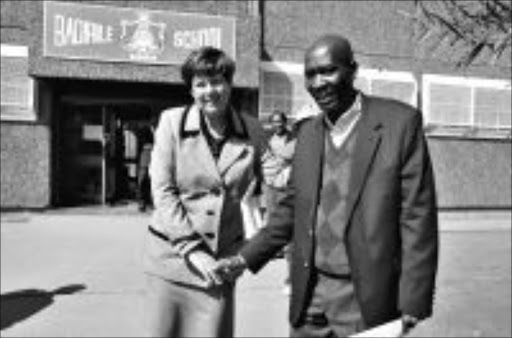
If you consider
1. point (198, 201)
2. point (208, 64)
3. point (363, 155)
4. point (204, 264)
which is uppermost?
point (208, 64)

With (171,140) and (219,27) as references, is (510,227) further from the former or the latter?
(171,140)

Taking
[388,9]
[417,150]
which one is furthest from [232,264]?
[388,9]

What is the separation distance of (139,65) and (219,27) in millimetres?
1619

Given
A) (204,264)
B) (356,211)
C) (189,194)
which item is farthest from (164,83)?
(356,211)

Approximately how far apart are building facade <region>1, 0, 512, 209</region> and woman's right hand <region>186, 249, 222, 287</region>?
11.7 meters

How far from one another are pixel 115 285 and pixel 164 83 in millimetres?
7634

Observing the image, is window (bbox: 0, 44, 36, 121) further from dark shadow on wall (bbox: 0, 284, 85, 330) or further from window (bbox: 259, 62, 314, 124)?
dark shadow on wall (bbox: 0, 284, 85, 330)

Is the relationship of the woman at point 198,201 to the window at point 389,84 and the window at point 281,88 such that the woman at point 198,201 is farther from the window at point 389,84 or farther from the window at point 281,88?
the window at point 389,84

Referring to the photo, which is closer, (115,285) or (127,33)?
(115,285)

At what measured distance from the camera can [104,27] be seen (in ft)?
52.9

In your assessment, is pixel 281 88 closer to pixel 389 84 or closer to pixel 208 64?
pixel 389 84

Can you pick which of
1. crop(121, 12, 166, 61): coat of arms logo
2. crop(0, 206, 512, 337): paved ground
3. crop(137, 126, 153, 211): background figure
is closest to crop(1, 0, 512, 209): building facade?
crop(121, 12, 166, 61): coat of arms logo

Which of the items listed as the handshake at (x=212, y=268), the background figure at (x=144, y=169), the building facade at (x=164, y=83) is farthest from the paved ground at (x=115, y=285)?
the handshake at (x=212, y=268)

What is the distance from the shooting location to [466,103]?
65.5 ft
